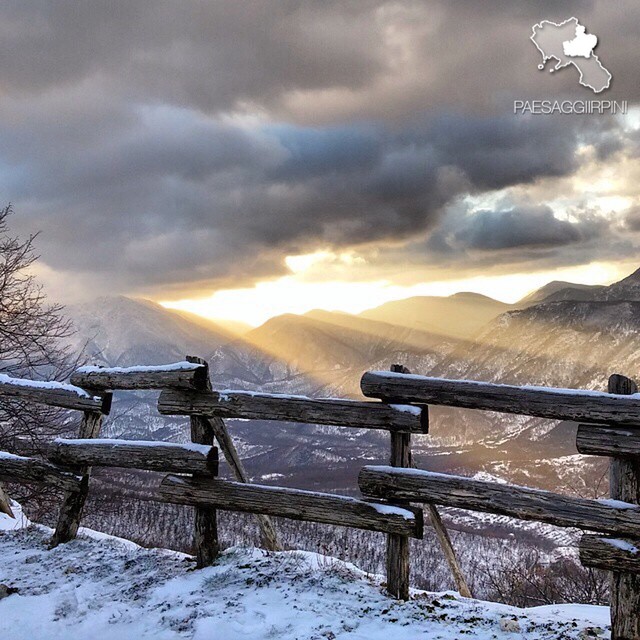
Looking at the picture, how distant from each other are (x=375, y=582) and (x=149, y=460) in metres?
2.78

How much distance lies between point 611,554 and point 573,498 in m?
0.49

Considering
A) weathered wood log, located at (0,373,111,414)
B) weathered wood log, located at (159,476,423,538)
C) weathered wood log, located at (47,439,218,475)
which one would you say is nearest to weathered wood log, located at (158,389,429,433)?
weathered wood log, located at (47,439,218,475)

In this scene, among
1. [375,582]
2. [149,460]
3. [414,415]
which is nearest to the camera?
[414,415]

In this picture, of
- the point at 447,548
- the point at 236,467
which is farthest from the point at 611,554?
the point at 236,467

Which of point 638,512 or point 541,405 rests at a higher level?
point 541,405

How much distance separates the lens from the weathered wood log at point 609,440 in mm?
4566

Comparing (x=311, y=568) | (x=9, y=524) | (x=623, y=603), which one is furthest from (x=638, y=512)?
(x=9, y=524)

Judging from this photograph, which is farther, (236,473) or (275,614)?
(236,473)

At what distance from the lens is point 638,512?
4.56m

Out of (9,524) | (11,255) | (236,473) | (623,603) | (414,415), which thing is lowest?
(9,524)

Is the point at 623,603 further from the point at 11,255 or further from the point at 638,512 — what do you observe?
the point at 11,255

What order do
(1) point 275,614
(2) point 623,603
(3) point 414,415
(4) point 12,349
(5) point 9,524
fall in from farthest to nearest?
(4) point 12,349 → (5) point 9,524 → (3) point 414,415 → (1) point 275,614 → (2) point 623,603

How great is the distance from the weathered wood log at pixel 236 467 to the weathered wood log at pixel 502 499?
1454 mm

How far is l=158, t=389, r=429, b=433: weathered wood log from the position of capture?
5.41 metres
